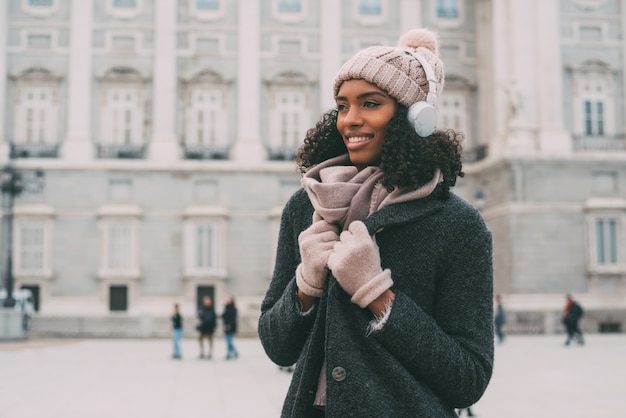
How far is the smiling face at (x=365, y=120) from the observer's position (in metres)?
2.63

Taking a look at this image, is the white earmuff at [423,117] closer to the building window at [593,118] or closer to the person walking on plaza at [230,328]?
the person walking on plaza at [230,328]

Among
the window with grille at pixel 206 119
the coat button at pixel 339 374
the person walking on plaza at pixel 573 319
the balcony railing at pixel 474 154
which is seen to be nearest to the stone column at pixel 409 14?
the balcony railing at pixel 474 154

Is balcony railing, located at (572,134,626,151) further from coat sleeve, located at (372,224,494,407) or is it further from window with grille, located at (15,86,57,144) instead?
coat sleeve, located at (372,224,494,407)

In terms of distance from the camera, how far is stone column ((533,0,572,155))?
31.9 meters

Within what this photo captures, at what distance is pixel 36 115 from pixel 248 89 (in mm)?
8182

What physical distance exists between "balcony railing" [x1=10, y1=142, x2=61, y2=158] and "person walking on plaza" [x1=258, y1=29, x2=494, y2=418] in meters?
31.7

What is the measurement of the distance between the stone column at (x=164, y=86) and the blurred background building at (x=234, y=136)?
0.26ft

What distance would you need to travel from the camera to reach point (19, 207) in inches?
1271

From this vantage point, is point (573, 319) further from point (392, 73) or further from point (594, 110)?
point (392, 73)

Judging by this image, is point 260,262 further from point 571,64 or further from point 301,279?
point 301,279

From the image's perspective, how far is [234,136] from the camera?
33906 millimetres

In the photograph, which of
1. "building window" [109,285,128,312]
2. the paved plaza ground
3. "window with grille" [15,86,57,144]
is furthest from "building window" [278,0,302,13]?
the paved plaza ground

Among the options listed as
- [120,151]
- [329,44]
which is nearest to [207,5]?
[329,44]

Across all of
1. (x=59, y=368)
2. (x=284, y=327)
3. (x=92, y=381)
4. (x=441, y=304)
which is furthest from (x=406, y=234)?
(x=59, y=368)
